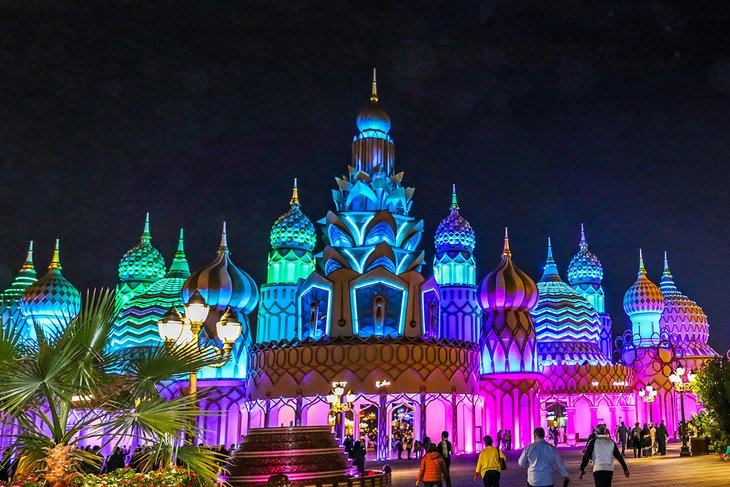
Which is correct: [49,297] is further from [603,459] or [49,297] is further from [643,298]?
[603,459]

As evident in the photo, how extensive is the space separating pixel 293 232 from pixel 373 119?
846 centimetres

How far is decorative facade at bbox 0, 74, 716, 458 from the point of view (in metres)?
39.5

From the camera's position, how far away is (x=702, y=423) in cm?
2828

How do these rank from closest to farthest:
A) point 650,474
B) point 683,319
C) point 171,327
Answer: point 171,327, point 650,474, point 683,319

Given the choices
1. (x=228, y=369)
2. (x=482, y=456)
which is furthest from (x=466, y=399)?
(x=482, y=456)

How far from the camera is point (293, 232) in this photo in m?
51.3

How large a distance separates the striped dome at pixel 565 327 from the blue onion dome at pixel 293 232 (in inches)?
660

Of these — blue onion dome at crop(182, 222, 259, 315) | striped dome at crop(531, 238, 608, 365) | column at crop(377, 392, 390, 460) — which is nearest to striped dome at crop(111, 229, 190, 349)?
blue onion dome at crop(182, 222, 259, 315)

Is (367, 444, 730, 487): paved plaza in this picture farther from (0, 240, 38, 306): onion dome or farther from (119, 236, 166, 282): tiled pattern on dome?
(0, 240, 38, 306): onion dome

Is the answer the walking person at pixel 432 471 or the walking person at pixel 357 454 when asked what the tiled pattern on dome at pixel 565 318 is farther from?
the walking person at pixel 432 471

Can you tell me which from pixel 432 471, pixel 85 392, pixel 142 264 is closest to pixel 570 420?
pixel 142 264

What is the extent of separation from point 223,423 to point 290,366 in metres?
8.06

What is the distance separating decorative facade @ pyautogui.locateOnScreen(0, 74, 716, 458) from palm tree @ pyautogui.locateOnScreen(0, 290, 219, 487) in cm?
2285

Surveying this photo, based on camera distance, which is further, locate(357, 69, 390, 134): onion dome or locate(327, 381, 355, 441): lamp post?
locate(357, 69, 390, 134): onion dome
